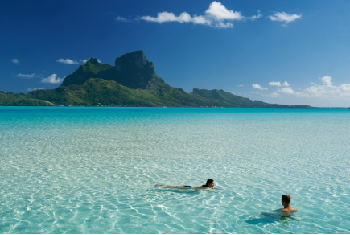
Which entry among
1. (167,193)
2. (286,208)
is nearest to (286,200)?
(286,208)

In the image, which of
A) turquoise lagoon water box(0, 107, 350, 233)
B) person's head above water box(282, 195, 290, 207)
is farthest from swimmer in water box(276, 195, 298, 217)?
turquoise lagoon water box(0, 107, 350, 233)

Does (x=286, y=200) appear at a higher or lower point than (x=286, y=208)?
higher

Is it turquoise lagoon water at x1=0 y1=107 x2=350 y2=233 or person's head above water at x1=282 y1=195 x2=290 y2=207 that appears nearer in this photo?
turquoise lagoon water at x1=0 y1=107 x2=350 y2=233

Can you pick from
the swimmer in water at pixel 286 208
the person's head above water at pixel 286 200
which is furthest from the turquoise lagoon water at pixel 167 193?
the person's head above water at pixel 286 200

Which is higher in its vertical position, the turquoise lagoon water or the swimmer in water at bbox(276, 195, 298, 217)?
the swimmer in water at bbox(276, 195, 298, 217)

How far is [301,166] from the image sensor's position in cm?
1351

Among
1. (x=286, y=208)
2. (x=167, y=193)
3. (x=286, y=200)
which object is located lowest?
(x=167, y=193)

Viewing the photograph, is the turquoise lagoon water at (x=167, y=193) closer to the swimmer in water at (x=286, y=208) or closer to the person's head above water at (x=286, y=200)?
the swimmer in water at (x=286, y=208)

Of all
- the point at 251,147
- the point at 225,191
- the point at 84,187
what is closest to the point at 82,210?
the point at 84,187

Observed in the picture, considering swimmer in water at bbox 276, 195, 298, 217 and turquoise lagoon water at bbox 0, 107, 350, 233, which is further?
swimmer in water at bbox 276, 195, 298, 217

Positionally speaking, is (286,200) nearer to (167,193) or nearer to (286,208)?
(286,208)

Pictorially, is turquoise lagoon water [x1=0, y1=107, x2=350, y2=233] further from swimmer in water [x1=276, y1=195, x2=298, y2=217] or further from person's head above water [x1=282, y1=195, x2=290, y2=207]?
person's head above water [x1=282, y1=195, x2=290, y2=207]

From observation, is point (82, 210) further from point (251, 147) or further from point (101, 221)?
point (251, 147)

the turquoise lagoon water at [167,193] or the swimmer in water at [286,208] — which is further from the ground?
the swimmer in water at [286,208]
